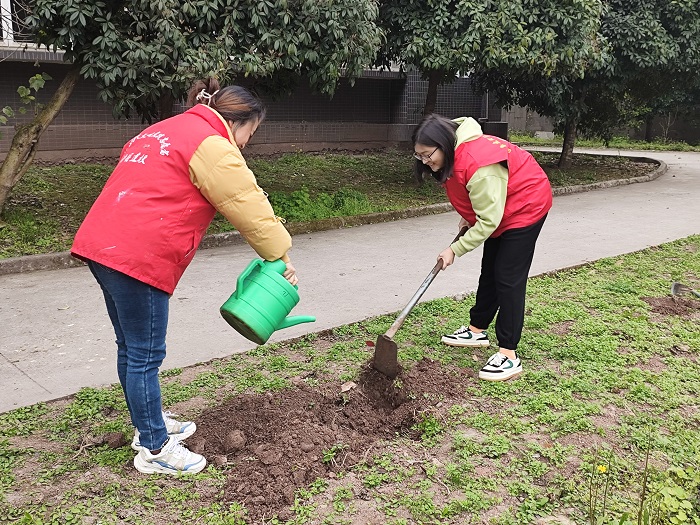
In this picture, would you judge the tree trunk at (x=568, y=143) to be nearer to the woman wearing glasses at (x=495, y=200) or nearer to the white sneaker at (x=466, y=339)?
the white sneaker at (x=466, y=339)

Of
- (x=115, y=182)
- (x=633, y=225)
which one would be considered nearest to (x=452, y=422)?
(x=115, y=182)

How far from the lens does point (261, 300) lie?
9.15 feet

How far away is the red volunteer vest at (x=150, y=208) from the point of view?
2.50 metres

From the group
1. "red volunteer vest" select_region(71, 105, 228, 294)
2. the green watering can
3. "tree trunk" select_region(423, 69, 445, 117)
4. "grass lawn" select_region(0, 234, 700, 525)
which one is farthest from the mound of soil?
"tree trunk" select_region(423, 69, 445, 117)

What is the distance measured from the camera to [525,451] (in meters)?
3.07

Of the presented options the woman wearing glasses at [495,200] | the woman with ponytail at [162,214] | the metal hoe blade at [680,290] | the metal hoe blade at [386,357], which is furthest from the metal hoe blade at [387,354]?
the metal hoe blade at [680,290]

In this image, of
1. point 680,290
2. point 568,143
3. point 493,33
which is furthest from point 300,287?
point 568,143

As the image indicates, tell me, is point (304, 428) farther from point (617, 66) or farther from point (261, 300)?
point (617, 66)

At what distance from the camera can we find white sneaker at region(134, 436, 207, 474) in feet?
9.27

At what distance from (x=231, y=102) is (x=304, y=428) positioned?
149 cm

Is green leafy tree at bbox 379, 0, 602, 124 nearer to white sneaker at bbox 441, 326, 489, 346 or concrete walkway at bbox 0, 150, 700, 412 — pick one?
concrete walkway at bbox 0, 150, 700, 412

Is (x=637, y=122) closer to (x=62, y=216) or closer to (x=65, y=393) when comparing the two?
(x=62, y=216)

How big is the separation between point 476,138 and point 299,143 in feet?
Answer: 33.0

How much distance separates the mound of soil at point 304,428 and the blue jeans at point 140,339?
307 mm
